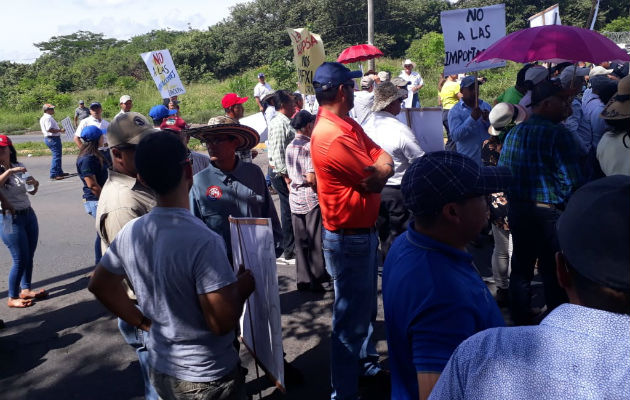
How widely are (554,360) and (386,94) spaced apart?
138 inches

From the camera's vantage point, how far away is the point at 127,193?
276cm

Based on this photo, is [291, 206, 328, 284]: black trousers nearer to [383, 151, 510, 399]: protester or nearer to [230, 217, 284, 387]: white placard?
[230, 217, 284, 387]: white placard

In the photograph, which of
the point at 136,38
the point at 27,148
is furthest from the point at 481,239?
the point at 136,38

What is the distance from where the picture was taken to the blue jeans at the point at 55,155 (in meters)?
12.8

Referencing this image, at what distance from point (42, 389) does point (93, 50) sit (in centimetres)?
6964

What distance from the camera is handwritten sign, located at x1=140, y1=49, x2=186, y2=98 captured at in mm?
9195

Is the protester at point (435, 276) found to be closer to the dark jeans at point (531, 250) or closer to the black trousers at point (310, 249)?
the dark jeans at point (531, 250)

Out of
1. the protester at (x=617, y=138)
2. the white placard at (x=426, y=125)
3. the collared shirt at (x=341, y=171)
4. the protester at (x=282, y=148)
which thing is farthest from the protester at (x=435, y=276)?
the protester at (x=282, y=148)

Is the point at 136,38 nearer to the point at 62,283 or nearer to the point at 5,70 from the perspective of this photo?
the point at 5,70

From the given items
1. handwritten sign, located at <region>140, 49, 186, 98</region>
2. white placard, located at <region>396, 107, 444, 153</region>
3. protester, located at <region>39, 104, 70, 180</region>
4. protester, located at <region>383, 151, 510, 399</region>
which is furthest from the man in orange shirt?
protester, located at <region>39, 104, 70, 180</region>

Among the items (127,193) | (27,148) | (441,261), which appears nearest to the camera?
(441,261)

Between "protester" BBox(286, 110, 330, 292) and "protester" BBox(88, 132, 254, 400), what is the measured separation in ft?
10.0

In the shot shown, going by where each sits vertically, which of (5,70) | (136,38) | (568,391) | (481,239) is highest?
(136,38)

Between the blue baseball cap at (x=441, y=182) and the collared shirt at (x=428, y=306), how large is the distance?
12 cm
